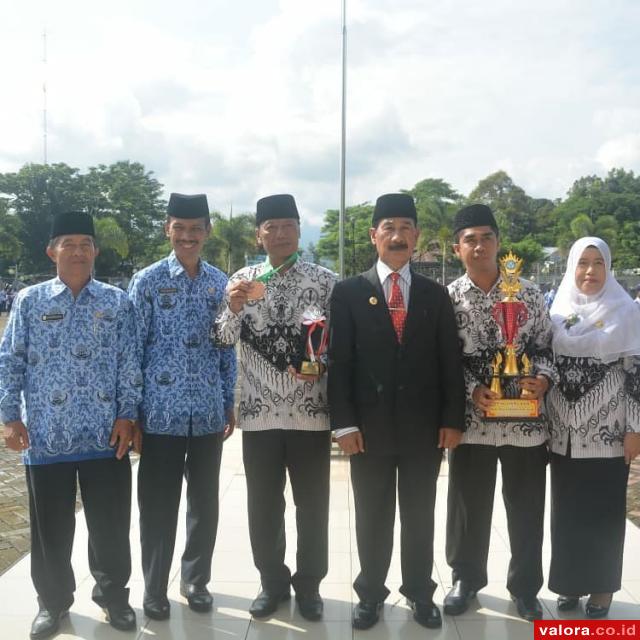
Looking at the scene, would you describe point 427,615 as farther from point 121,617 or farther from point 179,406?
point 179,406

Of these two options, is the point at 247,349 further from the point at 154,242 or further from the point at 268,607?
the point at 154,242

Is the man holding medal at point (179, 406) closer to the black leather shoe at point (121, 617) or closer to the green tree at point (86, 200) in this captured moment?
the black leather shoe at point (121, 617)

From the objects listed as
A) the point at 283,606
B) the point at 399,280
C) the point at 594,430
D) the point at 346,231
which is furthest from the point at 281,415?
the point at 346,231

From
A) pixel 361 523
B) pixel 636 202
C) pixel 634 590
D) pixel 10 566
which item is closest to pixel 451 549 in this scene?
pixel 361 523

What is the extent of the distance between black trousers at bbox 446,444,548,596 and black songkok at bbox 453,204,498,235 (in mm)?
1152

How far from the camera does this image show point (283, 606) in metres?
3.60

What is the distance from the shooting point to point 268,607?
11.5ft

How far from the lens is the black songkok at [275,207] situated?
3566 mm

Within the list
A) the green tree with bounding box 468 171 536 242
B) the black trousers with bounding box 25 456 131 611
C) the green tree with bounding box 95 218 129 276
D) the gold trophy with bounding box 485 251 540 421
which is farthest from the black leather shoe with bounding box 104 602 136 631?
the green tree with bounding box 468 171 536 242

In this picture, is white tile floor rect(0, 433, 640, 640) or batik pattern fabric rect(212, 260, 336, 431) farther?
batik pattern fabric rect(212, 260, 336, 431)

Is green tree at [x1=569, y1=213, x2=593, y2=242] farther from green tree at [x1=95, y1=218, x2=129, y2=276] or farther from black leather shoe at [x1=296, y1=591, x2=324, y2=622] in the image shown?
black leather shoe at [x1=296, y1=591, x2=324, y2=622]

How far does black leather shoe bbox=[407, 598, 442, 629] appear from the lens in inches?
132

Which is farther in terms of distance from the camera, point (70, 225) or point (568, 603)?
point (568, 603)

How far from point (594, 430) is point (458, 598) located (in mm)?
1125
